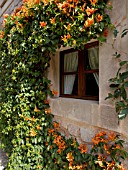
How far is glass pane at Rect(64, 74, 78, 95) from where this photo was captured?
229 centimetres

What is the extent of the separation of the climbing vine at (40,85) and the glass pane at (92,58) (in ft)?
0.68

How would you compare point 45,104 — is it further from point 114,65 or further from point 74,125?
point 114,65

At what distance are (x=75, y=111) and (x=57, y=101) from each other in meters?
0.39

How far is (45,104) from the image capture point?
2518mm

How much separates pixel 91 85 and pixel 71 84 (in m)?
0.39

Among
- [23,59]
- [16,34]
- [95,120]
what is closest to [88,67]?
[95,120]

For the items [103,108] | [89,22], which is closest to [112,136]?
[103,108]

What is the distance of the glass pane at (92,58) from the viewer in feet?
6.37

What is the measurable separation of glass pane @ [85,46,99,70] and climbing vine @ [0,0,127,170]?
21cm

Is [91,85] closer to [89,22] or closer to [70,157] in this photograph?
[89,22]

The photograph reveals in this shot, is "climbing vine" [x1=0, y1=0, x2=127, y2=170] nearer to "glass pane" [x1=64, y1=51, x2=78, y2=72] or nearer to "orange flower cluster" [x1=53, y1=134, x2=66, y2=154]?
"orange flower cluster" [x1=53, y1=134, x2=66, y2=154]

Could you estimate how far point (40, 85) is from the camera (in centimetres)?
253

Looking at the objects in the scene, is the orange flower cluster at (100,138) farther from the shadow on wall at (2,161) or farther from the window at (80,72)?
the shadow on wall at (2,161)

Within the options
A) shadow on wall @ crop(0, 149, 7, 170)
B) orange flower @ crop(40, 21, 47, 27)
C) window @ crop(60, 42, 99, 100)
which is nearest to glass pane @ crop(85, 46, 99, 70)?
window @ crop(60, 42, 99, 100)
